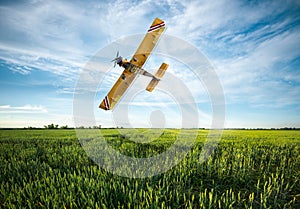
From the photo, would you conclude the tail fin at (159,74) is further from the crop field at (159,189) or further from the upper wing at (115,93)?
the crop field at (159,189)

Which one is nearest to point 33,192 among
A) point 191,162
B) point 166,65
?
point 191,162

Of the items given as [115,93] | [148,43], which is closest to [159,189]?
[148,43]

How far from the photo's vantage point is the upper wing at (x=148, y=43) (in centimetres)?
1521

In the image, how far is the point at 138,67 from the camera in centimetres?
1650

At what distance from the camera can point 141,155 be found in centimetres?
687

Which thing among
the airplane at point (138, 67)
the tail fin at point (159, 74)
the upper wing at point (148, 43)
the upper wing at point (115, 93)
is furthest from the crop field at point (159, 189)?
the tail fin at point (159, 74)

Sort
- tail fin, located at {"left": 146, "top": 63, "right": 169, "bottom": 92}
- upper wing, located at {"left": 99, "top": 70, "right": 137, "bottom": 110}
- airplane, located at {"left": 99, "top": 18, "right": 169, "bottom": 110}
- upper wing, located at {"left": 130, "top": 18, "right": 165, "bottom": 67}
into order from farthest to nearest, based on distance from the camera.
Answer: tail fin, located at {"left": 146, "top": 63, "right": 169, "bottom": 92} → upper wing, located at {"left": 99, "top": 70, "right": 137, "bottom": 110} → airplane, located at {"left": 99, "top": 18, "right": 169, "bottom": 110} → upper wing, located at {"left": 130, "top": 18, "right": 165, "bottom": 67}

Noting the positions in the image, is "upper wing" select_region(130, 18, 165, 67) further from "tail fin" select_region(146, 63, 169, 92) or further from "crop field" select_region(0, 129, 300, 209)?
"crop field" select_region(0, 129, 300, 209)

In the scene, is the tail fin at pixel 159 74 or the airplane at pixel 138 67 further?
the tail fin at pixel 159 74

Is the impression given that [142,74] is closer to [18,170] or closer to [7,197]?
[18,170]

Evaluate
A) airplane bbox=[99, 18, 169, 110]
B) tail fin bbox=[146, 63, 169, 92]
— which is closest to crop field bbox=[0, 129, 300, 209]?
airplane bbox=[99, 18, 169, 110]

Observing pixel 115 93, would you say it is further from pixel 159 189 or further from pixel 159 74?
pixel 159 189

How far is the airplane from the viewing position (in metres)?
15.5

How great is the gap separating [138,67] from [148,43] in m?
2.09
